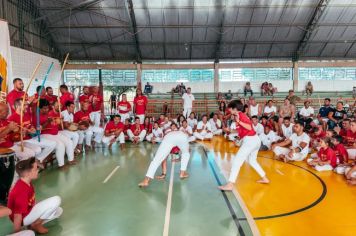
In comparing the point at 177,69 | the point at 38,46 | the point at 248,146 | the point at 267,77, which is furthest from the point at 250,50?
the point at 248,146

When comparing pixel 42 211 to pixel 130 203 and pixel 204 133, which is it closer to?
pixel 130 203

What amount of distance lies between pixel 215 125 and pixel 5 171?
10.7 metres

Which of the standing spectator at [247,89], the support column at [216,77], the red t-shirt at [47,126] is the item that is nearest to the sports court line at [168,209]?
the red t-shirt at [47,126]

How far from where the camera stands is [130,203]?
525cm

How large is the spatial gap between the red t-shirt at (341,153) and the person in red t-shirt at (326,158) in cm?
19

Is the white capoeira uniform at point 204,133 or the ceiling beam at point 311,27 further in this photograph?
the ceiling beam at point 311,27

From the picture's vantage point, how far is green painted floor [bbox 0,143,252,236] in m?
4.25

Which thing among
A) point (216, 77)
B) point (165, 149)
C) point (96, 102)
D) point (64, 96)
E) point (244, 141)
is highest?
point (216, 77)

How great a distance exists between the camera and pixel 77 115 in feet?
33.4

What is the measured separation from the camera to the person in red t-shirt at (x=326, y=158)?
7516 millimetres

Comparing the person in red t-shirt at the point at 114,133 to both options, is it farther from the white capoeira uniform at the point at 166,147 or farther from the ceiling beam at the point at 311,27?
the ceiling beam at the point at 311,27

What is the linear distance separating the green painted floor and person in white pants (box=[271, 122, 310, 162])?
2576 mm

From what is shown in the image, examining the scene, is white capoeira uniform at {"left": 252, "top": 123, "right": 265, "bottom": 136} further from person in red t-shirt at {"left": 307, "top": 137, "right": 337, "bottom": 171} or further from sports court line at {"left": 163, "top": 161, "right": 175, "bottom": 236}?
sports court line at {"left": 163, "top": 161, "right": 175, "bottom": 236}

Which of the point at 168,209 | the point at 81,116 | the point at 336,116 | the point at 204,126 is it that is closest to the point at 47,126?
the point at 81,116
